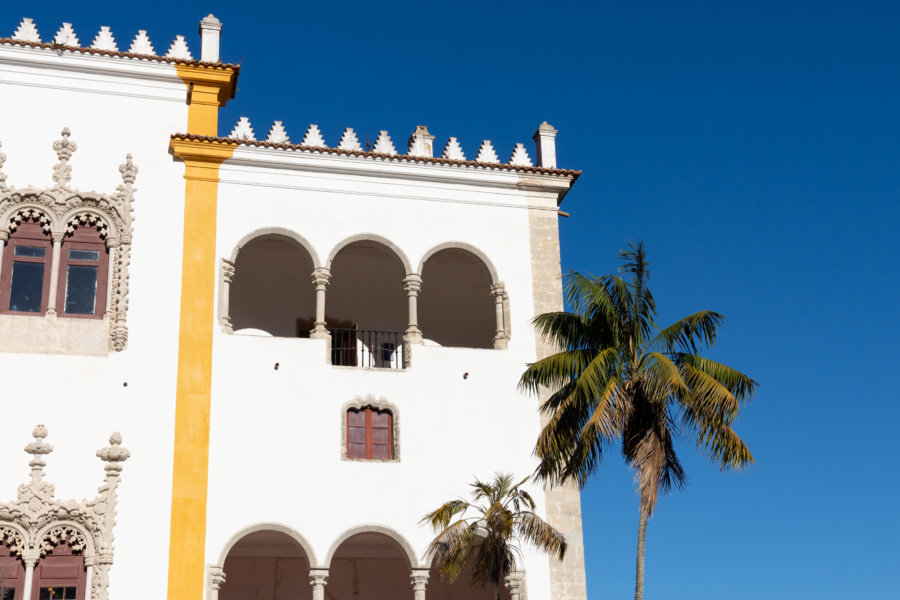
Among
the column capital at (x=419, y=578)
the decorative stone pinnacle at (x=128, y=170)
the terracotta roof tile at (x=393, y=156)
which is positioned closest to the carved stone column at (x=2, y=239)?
the decorative stone pinnacle at (x=128, y=170)

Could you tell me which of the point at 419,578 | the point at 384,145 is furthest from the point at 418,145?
the point at 419,578

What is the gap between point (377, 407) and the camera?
22734mm

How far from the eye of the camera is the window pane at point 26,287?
21984 mm

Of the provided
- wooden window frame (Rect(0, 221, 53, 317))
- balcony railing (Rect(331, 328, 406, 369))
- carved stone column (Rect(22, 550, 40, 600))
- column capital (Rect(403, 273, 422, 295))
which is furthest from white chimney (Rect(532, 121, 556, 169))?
carved stone column (Rect(22, 550, 40, 600))

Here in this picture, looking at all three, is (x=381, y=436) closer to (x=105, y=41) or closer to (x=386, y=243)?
(x=386, y=243)

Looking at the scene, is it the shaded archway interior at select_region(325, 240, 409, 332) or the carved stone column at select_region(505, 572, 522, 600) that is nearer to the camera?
the carved stone column at select_region(505, 572, 522, 600)

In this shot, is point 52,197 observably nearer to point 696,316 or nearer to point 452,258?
point 452,258

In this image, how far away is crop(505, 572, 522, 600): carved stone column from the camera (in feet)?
72.7

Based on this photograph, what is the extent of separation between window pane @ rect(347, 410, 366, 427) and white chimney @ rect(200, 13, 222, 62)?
8045 mm

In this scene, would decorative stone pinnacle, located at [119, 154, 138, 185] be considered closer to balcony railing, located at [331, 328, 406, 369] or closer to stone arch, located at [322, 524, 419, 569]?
balcony railing, located at [331, 328, 406, 369]

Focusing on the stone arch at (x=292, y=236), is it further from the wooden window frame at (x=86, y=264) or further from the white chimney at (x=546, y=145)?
the white chimney at (x=546, y=145)

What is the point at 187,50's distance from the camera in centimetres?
2453

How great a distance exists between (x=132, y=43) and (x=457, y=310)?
9.39 meters

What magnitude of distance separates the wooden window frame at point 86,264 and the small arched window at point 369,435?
16.9 feet
